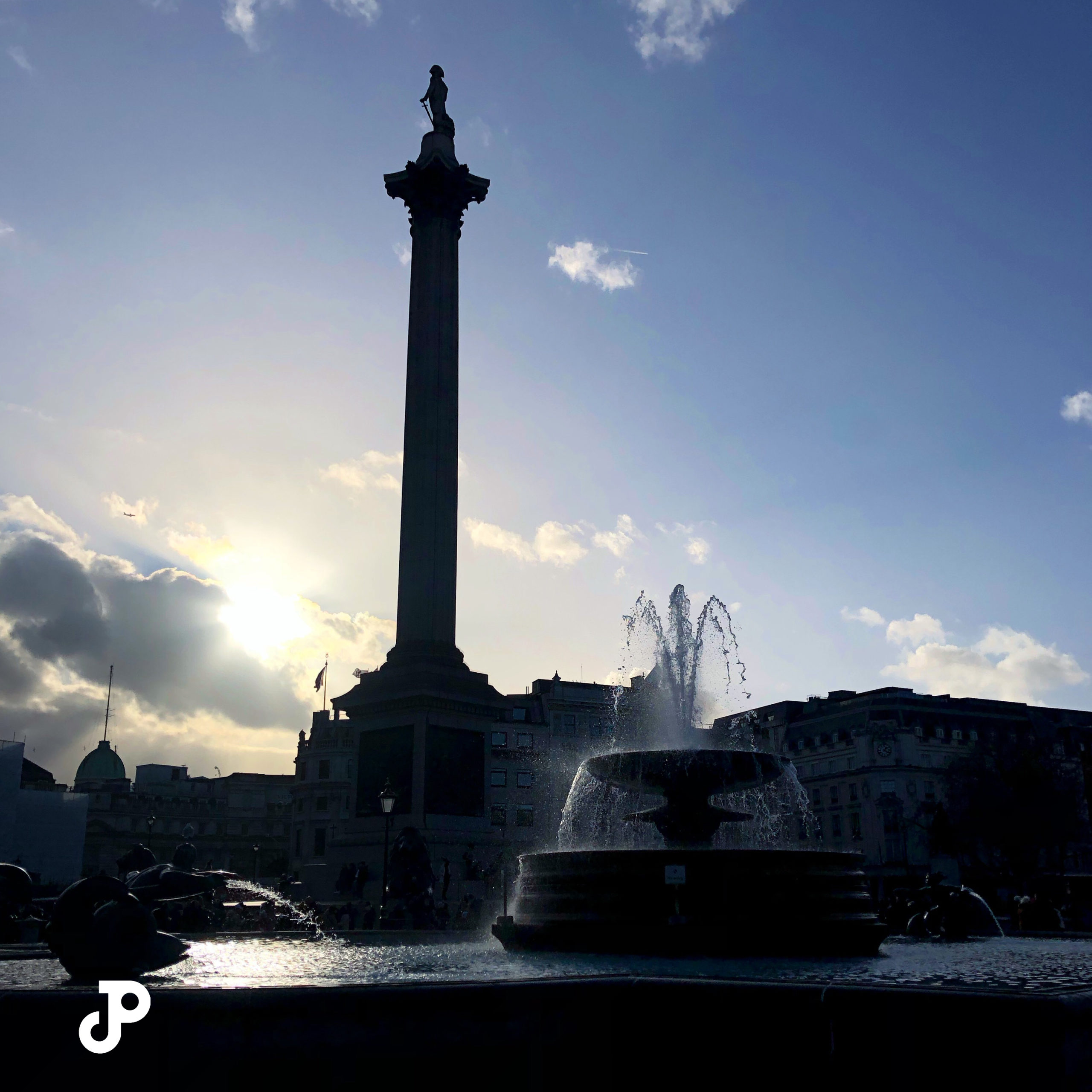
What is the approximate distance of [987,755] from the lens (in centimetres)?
6881

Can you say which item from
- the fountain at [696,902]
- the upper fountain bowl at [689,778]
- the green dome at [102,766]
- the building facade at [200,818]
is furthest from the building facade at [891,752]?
the green dome at [102,766]

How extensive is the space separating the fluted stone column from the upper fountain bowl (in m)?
26.4

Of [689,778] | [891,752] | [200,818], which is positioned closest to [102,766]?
[200,818]

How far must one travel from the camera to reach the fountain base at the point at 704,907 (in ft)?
38.8

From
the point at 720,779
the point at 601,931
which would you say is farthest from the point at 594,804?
the point at 601,931

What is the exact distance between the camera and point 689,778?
48.5 ft

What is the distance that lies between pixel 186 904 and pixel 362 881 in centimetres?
1473

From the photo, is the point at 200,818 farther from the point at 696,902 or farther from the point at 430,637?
the point at 696,902

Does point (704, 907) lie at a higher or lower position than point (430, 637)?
lower

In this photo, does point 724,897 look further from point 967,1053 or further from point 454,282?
point 454,282

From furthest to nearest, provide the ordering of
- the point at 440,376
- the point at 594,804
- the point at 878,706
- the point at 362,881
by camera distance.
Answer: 1. the point at 878,706
2. the point at 440,376
3. the point at 362,881
4. the point at 594,804

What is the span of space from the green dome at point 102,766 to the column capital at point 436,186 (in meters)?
96.0

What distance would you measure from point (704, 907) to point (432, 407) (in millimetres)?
36630

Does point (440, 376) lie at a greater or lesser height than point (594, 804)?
greater
